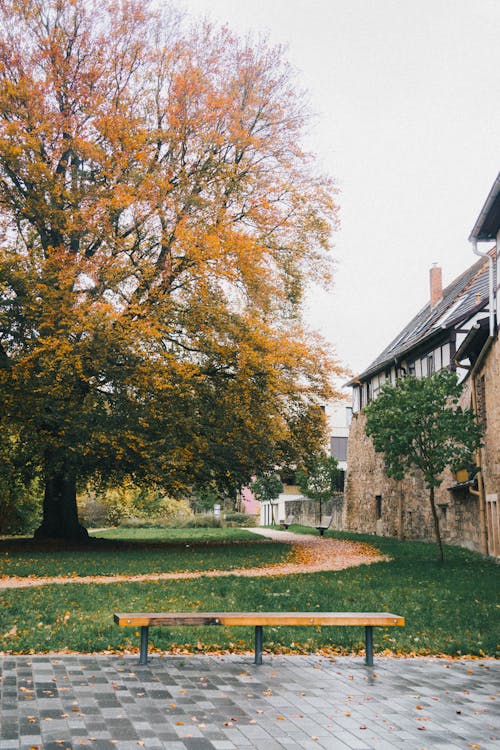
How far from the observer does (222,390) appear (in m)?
22.4

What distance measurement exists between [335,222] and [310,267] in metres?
1.63

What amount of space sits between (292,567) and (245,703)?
1159 cm

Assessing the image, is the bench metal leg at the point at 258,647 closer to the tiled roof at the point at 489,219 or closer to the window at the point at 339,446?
the tiled roof at the point at 489,219

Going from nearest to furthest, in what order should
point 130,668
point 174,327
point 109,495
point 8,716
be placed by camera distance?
point 8,716 < point 130,668 < point 174,327 < point 109,495

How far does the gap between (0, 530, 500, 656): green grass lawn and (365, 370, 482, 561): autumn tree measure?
2798mm

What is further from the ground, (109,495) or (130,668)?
(109,495)

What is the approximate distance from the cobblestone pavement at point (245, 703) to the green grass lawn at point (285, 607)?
63 centimetres

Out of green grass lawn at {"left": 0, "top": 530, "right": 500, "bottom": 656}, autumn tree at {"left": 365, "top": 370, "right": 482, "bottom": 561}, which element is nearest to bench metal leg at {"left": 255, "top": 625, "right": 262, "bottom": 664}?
green grass lawn at {"left": 0, "top": 530, "right": 500, "bottom": 656}

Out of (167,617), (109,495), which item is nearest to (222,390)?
(167,617)

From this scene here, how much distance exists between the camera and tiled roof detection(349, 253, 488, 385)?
23.9 metres

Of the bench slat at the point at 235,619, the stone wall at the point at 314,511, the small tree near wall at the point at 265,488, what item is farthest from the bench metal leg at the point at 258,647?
the small tree near wall at the point at 265,488

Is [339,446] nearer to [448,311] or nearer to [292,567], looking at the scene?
[448,311]

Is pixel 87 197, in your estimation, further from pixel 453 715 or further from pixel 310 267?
pixel 453 715

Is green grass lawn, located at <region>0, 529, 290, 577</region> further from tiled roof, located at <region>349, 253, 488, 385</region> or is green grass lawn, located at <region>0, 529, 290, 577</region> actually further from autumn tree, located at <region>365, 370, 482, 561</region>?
tiled roof, located at <region>349, 253, 488, 385</region>
